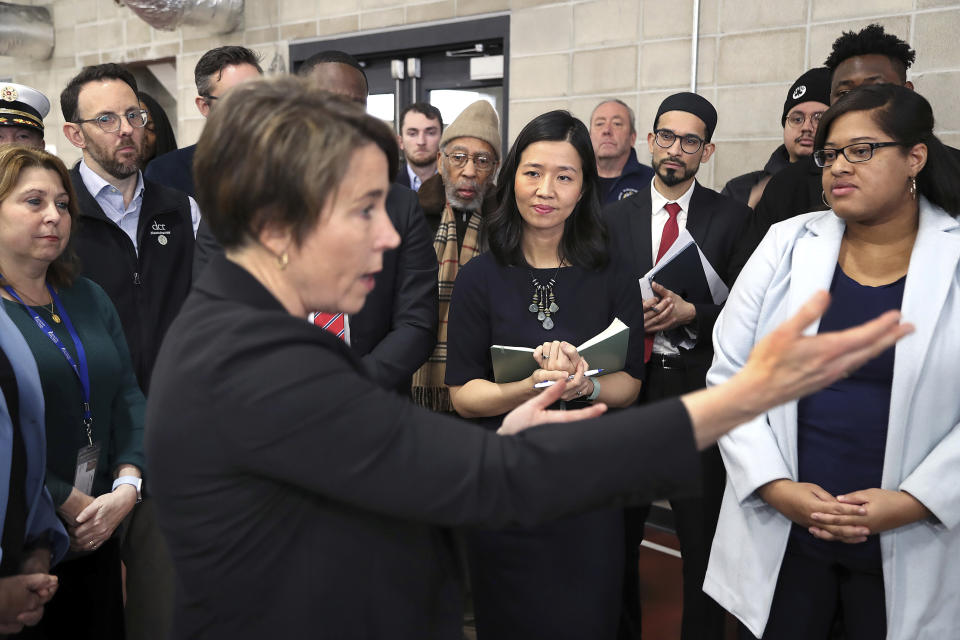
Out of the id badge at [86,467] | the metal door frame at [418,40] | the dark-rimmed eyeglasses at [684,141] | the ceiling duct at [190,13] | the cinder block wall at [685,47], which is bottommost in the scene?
the id badge at [86,467]

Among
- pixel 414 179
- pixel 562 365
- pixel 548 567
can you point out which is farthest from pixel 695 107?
pixel 414 179

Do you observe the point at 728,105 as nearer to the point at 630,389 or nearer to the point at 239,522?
the point at 630,389

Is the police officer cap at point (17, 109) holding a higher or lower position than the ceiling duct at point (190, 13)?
lower

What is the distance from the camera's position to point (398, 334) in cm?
226

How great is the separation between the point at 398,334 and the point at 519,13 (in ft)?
10.5

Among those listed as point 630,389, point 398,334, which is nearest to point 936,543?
point 630,389

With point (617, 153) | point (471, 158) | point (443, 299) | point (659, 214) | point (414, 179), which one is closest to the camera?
point (659, 214)

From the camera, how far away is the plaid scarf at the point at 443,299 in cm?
279

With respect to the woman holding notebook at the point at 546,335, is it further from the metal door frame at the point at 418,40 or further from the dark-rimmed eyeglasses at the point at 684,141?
the metal door frame at the point at 418,40

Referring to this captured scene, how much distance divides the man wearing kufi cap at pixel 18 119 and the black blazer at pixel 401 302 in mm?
883

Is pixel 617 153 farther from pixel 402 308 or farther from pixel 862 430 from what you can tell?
pixel 862 430

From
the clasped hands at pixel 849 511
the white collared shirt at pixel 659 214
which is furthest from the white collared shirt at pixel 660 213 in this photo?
the clasped hands at pixel 849 511

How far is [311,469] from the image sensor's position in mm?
873

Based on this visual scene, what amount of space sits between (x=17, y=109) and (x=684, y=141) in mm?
2275
